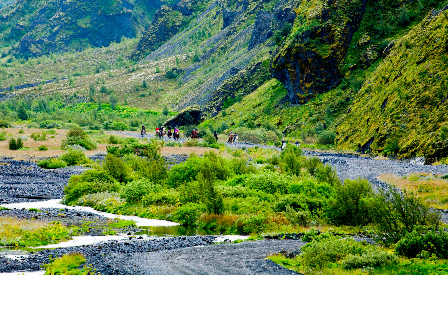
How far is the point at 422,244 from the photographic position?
35.0 feet

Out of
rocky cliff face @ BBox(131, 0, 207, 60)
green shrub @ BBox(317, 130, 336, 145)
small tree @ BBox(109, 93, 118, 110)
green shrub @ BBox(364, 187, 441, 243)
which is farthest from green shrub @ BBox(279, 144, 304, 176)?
rocky cliff face @ BBox(131, 0, 207, 60)

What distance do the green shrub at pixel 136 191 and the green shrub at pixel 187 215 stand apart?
3.56 meters

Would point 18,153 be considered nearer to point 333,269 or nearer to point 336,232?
point 336,232

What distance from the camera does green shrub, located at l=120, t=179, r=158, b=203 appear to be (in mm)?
20922

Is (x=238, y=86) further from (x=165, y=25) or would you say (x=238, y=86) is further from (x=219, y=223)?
(x=165, y=25)

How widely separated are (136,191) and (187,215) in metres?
4.47

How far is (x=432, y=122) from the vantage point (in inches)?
1182

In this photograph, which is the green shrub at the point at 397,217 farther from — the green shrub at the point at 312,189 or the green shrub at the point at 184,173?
the green shrub at the point at 184,173

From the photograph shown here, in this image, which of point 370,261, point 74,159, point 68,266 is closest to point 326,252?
point 370,261

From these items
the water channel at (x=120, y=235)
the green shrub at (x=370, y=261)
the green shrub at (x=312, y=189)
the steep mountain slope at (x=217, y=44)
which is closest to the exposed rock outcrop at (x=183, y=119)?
the steep mountain slope at (x=217, y=44)

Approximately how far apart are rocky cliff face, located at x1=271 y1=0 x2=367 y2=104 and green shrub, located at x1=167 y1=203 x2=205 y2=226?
42.6m

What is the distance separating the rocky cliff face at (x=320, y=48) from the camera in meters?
56.7

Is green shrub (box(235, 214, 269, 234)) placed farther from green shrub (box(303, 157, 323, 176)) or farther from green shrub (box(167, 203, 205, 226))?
green shrub (box(303, 157, 323, 176))

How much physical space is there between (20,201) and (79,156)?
13.6 meters
